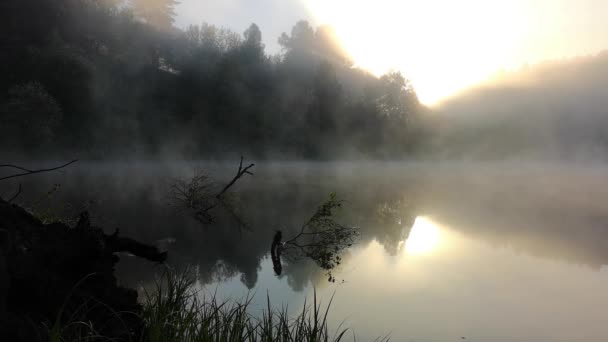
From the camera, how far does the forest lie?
3177 cm

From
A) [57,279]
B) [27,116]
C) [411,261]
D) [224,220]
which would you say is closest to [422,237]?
[411,261]

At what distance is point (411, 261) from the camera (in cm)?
1342

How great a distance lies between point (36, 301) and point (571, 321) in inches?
410

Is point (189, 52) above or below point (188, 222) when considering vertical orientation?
above

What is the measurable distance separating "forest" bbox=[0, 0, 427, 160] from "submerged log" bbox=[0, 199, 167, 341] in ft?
95.7

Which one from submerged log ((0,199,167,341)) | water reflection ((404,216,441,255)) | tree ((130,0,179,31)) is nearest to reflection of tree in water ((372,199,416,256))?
water reflection ((404,216,441,255))

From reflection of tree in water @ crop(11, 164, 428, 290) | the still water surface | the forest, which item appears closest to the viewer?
the still water surface

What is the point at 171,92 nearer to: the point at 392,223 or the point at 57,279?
the point at 392,223

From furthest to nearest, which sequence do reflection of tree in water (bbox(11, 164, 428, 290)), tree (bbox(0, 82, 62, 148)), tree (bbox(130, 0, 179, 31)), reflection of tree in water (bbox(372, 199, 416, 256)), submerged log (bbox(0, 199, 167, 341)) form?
tree (bbox(130, 0, 179, 31)) < tree (bbox(0, 82, 62, 148)) < reflection of tree in water (bbox(372, 199, 416, 256)) < reflection of tree in water (bbox(11, 164, 428, 290)) < submerged log (bbox(0, 199, 167, 341))

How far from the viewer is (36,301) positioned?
12.1 feet

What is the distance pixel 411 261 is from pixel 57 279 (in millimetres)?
11589

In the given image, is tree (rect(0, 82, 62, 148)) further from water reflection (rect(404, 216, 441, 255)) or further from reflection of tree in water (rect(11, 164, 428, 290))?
water reflection (rect(404, 216, 441, 255))

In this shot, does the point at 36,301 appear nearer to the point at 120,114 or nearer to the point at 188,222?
the point at 188,222

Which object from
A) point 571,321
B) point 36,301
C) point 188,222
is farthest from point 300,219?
point 36,301
